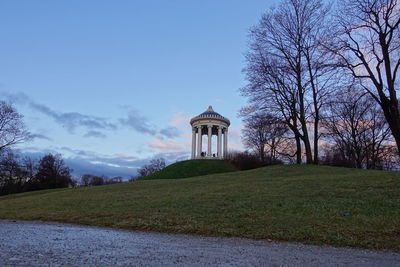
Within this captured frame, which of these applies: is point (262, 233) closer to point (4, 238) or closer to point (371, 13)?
point (4, 238)

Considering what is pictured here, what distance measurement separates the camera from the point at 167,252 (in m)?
6.16

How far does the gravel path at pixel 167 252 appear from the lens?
5344 millimetres

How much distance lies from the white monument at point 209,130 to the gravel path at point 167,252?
138 ft

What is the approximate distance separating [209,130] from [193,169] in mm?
10122

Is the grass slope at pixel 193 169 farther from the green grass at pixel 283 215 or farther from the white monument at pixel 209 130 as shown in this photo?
the green grass at pixel 283 215

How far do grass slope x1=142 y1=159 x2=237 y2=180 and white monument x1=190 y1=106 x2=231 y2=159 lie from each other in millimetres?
4873

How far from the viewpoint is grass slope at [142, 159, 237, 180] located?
39.9m

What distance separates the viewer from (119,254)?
5.92 meters

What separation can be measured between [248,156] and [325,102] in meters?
20.0

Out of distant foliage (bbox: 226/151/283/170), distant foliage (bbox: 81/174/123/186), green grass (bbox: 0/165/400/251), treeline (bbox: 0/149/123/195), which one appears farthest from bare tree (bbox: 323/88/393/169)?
distant foliage (bbox: 81/174/123/186)

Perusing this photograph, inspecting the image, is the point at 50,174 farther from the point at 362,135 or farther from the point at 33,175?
the point at 362,135

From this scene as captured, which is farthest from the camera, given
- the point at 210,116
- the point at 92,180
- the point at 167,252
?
the point at 92,180

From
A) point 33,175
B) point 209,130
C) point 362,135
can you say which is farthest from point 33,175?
point 362,135

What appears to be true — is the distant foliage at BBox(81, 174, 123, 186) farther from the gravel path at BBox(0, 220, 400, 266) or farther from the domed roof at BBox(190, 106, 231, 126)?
the gravel path at BBox(0, 220, 400, 266)
